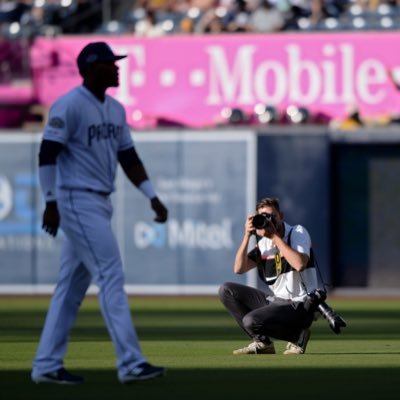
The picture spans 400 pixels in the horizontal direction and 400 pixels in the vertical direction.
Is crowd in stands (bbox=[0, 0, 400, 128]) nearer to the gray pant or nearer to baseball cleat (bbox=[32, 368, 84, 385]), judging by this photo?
the gray pant

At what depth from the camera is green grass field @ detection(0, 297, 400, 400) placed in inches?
345

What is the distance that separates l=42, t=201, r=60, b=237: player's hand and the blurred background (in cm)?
1467

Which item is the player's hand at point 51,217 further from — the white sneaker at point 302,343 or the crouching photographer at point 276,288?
the white sneaker at point 302,343

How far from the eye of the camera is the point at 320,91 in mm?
24688

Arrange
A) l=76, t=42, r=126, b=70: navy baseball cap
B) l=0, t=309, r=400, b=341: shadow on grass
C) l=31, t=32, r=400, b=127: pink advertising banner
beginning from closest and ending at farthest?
l=76, t=42, r=126, b=70: navy baseball cap, l=0, t=309, r=400, b=341: shadow on grass, l=31, t=32, r=400, b=127: pink advertising banner

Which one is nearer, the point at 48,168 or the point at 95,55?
the point at 48,168

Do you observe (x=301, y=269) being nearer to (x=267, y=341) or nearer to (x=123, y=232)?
(x=267, y=341)

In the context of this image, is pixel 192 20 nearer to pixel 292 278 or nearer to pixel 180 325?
pixel 180 325

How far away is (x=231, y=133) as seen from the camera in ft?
78.9

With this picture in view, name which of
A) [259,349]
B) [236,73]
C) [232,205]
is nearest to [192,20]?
[236,73]

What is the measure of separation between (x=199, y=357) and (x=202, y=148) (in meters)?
12.7

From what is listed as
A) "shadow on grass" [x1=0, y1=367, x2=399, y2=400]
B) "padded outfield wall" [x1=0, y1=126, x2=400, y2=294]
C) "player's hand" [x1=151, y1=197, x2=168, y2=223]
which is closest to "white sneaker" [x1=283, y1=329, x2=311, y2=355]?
"shadow on grass" [x1=0, y1=367, x2=399, y2=400]

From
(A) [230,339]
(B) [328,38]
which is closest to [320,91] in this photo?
(B) [328,38]

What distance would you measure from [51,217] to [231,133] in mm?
15273
